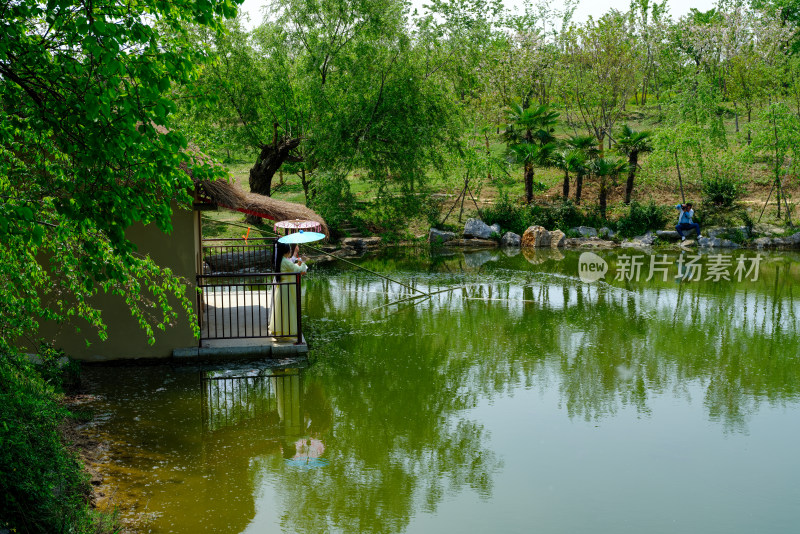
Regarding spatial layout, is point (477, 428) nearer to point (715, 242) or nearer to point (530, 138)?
point (715, 242)

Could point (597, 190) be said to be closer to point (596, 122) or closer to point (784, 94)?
point (596, 122)

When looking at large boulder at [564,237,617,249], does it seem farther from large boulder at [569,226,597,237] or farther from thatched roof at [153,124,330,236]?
thatched roof at [153,124,330,236]

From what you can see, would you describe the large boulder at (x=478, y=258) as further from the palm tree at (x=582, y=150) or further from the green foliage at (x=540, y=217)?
the palm tree at (x=582, y=150)

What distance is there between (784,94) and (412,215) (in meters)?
21.4

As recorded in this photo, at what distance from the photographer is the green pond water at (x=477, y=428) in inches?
240

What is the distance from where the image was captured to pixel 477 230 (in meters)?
27.1

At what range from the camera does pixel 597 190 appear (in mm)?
30500

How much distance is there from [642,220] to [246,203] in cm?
2000

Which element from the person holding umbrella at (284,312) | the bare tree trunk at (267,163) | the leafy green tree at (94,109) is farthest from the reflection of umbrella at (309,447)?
the bare tree trunk at (267,163)

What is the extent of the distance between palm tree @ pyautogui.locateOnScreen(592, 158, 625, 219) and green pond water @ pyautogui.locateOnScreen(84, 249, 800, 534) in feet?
46.0

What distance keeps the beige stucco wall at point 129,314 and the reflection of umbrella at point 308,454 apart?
3.27 meters

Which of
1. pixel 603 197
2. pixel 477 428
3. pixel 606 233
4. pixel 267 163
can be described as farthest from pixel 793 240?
pixel 477 428

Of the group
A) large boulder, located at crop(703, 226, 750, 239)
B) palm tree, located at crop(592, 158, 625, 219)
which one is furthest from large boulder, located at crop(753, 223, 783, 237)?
palm tree, located at crop(592, 158, 625, 219)

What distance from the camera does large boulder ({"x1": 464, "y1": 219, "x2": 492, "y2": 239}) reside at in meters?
27.1
